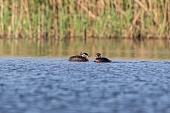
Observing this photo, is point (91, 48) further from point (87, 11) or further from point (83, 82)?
point (83, 82)

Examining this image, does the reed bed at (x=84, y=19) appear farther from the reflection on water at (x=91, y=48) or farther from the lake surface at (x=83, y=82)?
the lake surface at (x=83, y=82)

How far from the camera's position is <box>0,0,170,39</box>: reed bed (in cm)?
3300

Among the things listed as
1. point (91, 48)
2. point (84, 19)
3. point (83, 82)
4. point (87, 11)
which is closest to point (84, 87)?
point (83, 82)

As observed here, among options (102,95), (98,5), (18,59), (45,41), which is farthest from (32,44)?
(102,95)

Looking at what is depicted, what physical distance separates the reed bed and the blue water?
12129mm

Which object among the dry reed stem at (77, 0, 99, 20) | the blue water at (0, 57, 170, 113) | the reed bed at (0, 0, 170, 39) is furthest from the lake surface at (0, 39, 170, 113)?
the dry reed stem at (77, 0, 99, 20)

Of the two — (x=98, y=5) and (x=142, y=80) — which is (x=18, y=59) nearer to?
(x=142, y=80)

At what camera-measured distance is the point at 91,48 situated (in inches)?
1104

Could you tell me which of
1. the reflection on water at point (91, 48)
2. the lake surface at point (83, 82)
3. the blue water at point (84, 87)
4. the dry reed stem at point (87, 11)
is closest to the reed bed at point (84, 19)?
the dry reed stem at point (87, 11)

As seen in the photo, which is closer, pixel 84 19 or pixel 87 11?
pixel 84 19

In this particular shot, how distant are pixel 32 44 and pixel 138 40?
5807mm

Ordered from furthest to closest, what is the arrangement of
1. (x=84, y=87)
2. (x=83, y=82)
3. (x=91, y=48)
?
(x=91, y=48) < (x=83, y=82) < (x=84, y=87)

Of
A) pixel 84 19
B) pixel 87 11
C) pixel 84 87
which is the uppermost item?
pixel 87 11

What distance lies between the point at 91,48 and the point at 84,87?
13190 mm
